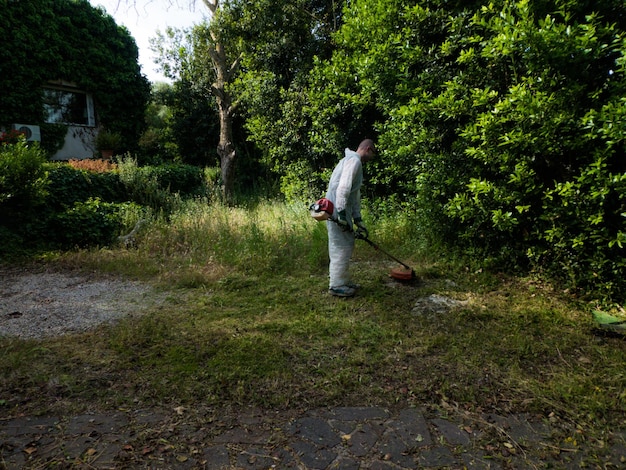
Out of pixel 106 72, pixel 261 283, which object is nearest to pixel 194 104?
pixel 106 72

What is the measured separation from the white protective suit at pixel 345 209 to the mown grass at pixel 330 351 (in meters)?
0.36

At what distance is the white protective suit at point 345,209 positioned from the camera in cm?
458

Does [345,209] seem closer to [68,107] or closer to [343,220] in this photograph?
[343,220]

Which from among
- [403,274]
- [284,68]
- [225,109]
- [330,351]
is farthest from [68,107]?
[330,351]

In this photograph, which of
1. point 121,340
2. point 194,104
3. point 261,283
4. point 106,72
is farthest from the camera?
point 194,104

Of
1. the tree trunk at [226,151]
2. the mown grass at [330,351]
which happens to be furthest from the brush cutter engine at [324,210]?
the tree trunk at [226,151]

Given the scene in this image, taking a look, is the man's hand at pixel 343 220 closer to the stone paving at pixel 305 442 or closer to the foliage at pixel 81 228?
the stone paving at pixel 305 442

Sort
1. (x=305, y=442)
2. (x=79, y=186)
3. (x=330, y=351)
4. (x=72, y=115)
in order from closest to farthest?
(x=305, y=442)
(x=330, y=351)
(x=79, y=186)
(x=72, y=115)

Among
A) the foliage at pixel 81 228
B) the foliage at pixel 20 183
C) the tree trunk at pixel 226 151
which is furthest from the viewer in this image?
the tree trunk at pixel 226 151

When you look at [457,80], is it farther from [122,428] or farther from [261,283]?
[122,428]

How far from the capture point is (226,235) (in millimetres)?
6957

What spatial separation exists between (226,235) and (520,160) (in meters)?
4.71

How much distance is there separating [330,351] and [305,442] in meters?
1.17

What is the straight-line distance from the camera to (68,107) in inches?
545
